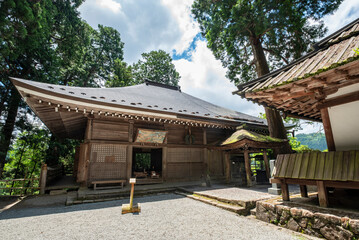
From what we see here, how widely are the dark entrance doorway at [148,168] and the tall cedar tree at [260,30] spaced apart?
668cm

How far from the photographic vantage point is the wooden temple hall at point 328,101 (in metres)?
2.61

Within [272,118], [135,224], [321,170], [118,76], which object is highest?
[118,76]

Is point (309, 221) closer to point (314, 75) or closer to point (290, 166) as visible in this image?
point (290, 166)

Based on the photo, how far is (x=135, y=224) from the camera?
11.1 ft

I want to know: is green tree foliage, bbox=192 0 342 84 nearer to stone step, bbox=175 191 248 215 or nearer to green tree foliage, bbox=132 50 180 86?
stone step, bbox=175 191 248 215

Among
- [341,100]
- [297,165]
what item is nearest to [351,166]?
[297,165]

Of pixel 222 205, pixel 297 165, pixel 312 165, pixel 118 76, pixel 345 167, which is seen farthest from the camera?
pixel 118 76

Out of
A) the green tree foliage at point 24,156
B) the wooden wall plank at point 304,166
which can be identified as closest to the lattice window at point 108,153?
the wooden wall plank at point 304,166

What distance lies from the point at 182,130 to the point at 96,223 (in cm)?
584

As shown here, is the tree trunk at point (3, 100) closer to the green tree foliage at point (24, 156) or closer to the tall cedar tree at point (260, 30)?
the green tree foliage at point (24, 156)

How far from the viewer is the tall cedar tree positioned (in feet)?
25.1

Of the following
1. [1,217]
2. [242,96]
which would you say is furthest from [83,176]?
[242,96]

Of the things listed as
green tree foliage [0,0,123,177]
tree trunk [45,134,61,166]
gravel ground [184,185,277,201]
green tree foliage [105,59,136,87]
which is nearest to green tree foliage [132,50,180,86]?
green tree foliage [105,59,136,87]

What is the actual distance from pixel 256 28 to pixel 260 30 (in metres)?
0.21
